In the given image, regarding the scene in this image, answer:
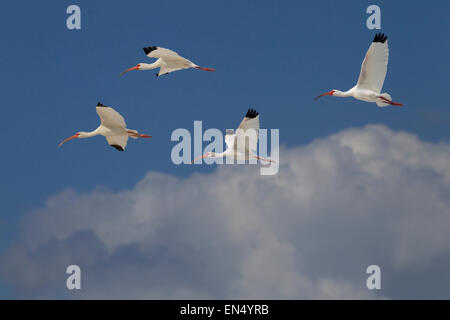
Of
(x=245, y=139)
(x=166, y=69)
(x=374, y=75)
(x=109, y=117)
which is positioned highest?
(x=166, y=69)

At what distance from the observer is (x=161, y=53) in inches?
1398

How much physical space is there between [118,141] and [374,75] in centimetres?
1154

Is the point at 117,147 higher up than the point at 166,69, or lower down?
lower down

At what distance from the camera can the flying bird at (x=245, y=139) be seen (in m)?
33.1

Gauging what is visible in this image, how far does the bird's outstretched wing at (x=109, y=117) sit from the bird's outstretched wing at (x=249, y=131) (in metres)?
4.89

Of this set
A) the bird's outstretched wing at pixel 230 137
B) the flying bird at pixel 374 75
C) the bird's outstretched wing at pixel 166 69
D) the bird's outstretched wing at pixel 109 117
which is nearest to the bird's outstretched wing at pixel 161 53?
the bird's outstretched wing at pixel 166 69

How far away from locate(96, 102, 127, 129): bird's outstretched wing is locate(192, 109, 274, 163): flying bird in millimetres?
4483

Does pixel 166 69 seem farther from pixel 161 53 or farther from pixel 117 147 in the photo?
pixel 117 147

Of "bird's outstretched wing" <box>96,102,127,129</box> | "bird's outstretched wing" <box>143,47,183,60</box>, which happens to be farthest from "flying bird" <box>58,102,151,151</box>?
→ "bird's outstretched wing" <box>143,47,183,60</box>

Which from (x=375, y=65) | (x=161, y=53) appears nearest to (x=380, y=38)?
(x=375, y=65)

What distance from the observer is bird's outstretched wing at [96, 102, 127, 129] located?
111 feet
